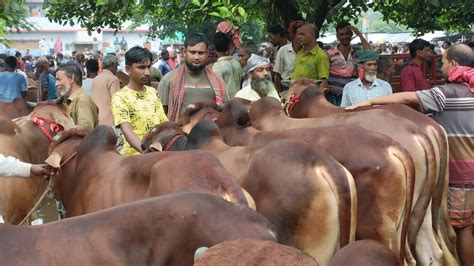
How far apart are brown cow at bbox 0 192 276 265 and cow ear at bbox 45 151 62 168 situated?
1694mm

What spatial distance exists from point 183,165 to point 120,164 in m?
0.74

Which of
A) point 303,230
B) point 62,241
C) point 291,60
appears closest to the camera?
Result: point 62,241

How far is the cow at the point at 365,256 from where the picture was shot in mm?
2197

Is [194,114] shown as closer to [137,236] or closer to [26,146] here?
[26,146]

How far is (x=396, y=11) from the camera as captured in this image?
1472 cm

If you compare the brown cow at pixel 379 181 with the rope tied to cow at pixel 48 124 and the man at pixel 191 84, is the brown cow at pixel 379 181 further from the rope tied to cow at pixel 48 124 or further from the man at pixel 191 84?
the rope tied to cow at pixel 48 124

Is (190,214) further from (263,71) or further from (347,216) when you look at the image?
(263,71)

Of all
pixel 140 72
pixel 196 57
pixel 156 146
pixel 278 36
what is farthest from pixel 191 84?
pixel 278 36

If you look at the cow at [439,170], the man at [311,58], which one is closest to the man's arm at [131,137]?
the cow at [439,170]

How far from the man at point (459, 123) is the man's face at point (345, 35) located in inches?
136

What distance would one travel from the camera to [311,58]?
8422 mm

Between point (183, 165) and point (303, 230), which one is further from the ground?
point (183, 165)

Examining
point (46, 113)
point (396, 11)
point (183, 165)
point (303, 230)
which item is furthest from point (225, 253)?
point (396, 11)

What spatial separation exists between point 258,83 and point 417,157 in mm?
2176
